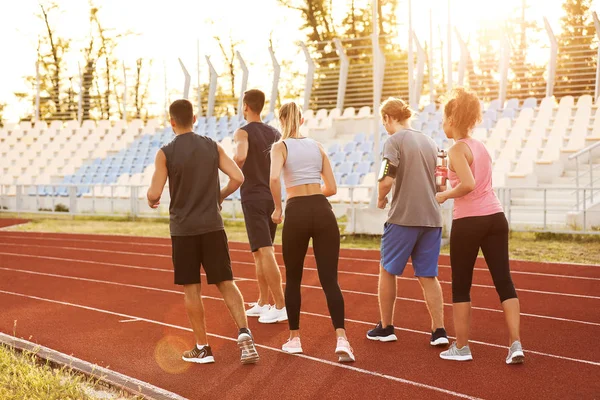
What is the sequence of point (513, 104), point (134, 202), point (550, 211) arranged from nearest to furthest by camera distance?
point (550, 211)
point (134, 202)
point (513, 104)

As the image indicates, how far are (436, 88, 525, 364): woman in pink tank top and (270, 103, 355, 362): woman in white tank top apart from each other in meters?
0.80

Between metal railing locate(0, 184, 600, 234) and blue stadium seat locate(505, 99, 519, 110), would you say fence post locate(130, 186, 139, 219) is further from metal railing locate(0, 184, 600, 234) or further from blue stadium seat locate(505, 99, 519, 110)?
blue stadium seat locate(505, 99, 519, 110)

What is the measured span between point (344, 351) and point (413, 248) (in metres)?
1.01

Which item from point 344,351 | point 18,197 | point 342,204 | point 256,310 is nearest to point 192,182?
point 344,351

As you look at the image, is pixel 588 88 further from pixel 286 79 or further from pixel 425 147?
pixel 425 147

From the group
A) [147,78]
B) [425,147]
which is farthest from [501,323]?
[147,78]

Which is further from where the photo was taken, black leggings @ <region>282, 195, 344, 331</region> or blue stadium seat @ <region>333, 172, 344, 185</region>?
blue stadium seat @ <region>333, 172, 344, 185</region>

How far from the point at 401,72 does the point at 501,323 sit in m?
20.6

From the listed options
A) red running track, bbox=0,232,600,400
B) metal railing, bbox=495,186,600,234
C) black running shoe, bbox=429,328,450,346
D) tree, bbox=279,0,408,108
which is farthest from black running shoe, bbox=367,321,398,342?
tree, bbox=279,0,408,108

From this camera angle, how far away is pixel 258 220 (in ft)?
22.2

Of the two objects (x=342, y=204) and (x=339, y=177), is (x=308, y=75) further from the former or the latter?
(x=342, y=204)

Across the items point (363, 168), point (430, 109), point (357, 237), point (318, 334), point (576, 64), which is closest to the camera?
point (318, 334)

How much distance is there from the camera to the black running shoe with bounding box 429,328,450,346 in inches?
234

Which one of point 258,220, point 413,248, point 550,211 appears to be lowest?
point 550,211
